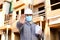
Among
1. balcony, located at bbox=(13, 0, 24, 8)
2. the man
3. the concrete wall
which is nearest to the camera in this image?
the man

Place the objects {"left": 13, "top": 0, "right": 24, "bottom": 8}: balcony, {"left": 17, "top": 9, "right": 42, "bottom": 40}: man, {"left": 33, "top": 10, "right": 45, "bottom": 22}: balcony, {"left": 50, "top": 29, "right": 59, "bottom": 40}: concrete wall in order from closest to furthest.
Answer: {"left": 17, "top": 9, "right": 42, "bottom": 40}: man → {"left": 50, "top": 29, "right": 59, "bottom": 40}: concrete wall → {"left": 33, "top": 10, "right": 45, "bottom": 22}: balcony → {"left": 13, "top": 0, "right": 24, "bottom": 8}: balcony

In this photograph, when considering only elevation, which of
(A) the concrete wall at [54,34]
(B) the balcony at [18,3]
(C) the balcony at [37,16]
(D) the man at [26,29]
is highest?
(B) the balcony at [18,3]

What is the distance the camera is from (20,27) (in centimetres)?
357

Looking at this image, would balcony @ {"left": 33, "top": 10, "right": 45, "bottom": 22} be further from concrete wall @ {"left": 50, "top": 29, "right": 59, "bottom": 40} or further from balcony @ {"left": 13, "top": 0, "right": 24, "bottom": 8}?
balcony @ {"left": 13, "top": 0, "right": 24, "bottom": 8}

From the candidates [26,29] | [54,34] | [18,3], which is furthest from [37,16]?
[26,29]

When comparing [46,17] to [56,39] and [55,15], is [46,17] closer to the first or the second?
[55,15]

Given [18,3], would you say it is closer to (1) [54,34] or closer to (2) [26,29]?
(1) [54,34]

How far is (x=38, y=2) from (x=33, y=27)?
2392mm

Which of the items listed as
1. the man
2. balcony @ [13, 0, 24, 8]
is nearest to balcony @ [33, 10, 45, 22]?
balcony @ [13, 0, 24, 8]

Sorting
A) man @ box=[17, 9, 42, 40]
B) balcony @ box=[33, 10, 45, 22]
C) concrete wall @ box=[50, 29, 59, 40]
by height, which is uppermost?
balcony @ box=[33, 10, 45, 22]

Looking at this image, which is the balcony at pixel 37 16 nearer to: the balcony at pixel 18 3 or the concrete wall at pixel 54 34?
the concrete wall at pixel 54 34

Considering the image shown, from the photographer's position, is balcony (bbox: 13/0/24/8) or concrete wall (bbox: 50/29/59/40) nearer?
concrete wall (bbox: 50/29/59/40)

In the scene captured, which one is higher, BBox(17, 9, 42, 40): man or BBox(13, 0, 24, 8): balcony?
BBox(13, 0, 24, 8): balcony

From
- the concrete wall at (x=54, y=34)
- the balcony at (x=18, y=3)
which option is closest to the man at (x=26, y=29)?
the concrete wall at (x=54, y=34)
